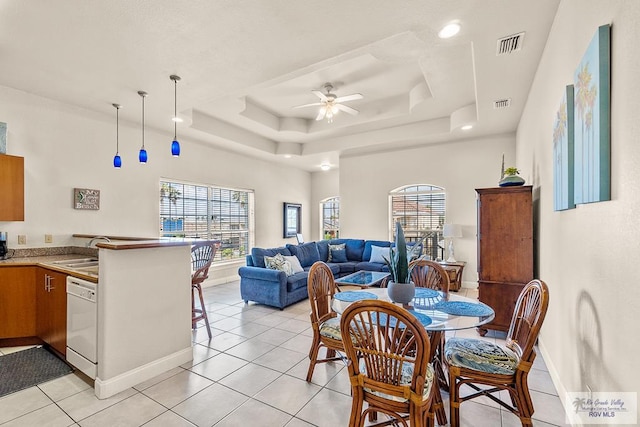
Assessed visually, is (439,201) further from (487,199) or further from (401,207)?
(487,199)

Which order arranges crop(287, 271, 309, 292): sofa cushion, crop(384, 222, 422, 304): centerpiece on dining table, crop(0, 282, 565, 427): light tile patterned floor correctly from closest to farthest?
crop(0, 282, 565, 427): light tile patterned floor < crop(384, 222, 422, 304): centerpiece on dining table < crop(287, 271, 309, 292): sofa cushion

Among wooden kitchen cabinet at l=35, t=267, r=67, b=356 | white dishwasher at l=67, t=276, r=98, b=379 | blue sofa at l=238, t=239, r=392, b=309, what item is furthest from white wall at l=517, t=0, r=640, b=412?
wooden kitchen cabinet at l=35, t=267, r=67, b=356

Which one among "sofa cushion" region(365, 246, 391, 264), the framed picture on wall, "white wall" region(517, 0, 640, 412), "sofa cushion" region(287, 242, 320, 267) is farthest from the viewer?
the framed picture on wall

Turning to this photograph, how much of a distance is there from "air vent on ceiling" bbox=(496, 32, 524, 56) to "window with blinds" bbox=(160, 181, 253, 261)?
17.2 feet

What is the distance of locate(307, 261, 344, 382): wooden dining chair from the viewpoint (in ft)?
7.86

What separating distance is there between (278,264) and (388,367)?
333cm

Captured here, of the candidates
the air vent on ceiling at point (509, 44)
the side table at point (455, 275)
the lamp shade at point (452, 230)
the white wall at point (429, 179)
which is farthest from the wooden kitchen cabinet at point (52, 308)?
the lamp shade at point (452, 230)

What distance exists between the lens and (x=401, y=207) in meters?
6.90

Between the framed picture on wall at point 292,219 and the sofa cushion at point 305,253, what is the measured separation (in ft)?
5.98

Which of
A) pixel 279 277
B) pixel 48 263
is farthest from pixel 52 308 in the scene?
pixel 279 277

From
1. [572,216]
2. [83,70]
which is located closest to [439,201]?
[572,216]

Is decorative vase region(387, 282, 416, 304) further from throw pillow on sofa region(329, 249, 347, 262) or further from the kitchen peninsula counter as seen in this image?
throw pillow on sofa region(329, 249, 347, 262)

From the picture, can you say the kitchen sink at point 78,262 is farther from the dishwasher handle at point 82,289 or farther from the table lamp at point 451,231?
the table lamp at point 451,231

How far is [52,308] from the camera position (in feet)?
9.73
